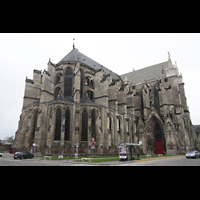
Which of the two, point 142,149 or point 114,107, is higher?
point 114,107

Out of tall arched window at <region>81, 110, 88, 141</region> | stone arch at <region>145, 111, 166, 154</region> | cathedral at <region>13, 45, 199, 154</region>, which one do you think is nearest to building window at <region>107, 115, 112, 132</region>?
cathedral at <region>13, 45, 199, 154</region>

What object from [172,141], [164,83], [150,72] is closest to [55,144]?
[172,141]

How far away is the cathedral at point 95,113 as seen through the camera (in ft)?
92.2

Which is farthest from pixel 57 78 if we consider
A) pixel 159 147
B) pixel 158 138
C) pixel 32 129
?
pixel 159 147

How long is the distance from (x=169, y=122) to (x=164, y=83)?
9.54 metres

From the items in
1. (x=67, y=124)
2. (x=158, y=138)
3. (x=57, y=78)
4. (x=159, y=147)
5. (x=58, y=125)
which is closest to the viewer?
(x=58, y=125)

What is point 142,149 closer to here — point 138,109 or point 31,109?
point 138,109

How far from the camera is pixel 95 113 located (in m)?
30.7

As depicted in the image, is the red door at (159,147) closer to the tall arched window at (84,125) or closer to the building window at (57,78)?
the tall arched window at (84,125)

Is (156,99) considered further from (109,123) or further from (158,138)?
(109,123)

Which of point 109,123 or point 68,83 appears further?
point 68,83
